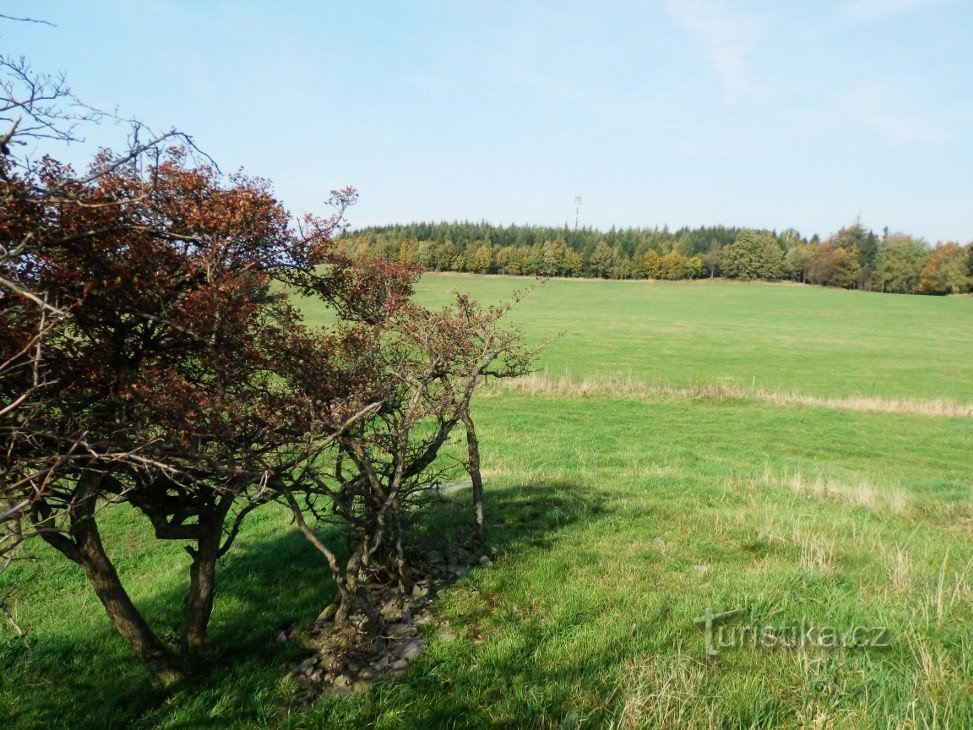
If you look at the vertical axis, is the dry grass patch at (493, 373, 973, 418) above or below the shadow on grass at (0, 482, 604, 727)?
below

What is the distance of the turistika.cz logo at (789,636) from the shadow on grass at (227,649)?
2720 millimetres

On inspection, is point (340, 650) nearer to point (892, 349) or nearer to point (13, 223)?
point (13, 223)

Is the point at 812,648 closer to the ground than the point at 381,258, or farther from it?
closer to the ground

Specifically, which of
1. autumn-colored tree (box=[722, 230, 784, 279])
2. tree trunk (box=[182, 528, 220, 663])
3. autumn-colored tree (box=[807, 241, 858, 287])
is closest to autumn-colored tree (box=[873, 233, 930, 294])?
autumn-colored tree (box=[807, 241, 858, 287])

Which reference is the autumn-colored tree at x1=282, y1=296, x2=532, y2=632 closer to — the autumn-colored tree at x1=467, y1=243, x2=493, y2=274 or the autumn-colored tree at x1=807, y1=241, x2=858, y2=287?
the autumn-colored tree at x1=467, y1=243, x2=493, y2=274

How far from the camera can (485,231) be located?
463 feet

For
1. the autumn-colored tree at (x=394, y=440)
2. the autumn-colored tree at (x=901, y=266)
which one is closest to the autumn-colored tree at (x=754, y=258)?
the autumn-colored tree at (x=901, y=266)

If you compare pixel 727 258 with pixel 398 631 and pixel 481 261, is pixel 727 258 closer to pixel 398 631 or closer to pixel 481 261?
pixel 481 261

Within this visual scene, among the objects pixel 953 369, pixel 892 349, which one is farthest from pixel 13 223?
pixel 892 349

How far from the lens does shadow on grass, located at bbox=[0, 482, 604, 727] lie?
4858 mm

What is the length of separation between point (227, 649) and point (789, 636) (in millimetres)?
5304

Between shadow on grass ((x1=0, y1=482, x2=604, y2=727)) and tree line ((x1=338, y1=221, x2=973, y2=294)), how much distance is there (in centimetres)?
9912

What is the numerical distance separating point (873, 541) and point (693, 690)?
4.57 metres

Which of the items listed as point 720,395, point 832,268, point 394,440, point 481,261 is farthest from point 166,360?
point 832,268
